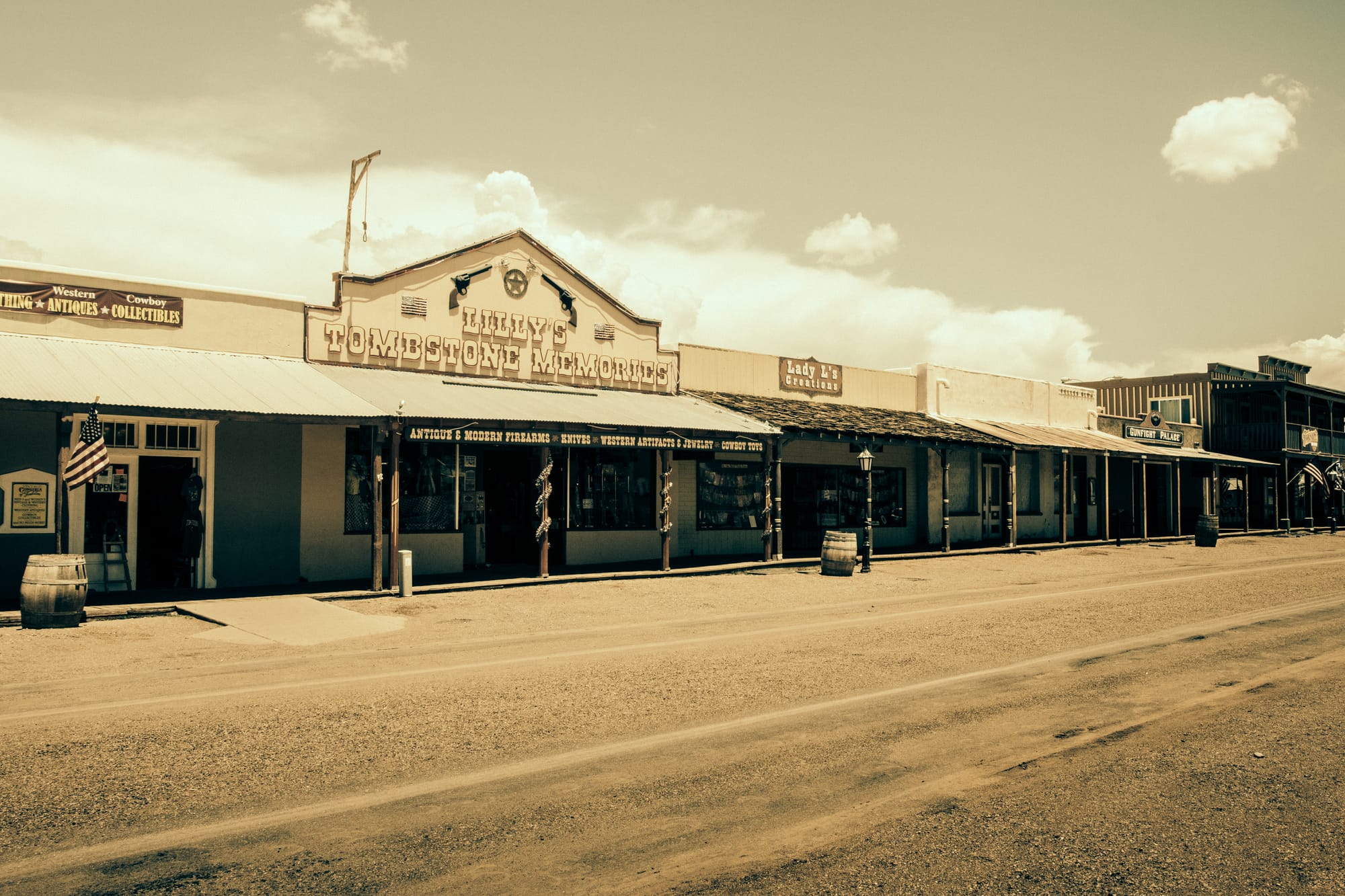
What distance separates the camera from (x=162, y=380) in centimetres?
1439

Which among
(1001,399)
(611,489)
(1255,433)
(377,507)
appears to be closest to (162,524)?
(377,507)

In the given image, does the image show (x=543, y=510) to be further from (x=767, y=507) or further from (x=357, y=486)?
(x=767, y=507)

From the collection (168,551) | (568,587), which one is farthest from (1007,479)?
(168,551)

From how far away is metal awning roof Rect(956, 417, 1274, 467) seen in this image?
29.6 metres

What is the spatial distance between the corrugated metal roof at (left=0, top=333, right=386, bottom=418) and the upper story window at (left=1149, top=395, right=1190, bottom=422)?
37299 mm

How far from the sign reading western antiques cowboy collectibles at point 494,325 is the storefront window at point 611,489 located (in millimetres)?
1604

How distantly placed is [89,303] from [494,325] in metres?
7.06

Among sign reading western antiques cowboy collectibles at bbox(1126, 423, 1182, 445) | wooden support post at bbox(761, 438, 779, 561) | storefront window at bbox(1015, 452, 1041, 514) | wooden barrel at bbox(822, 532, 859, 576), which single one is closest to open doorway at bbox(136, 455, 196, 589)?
wooden support post at bbox(761, 438, 779, 561)

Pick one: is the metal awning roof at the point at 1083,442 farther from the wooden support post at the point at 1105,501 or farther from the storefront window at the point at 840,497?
the storefront window at the point at 840,497

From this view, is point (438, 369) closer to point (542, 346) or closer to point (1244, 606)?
point (542, 346)

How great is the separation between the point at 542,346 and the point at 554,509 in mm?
3474

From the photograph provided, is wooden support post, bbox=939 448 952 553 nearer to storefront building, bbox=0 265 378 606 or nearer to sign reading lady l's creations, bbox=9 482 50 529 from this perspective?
storefront building, bbox=0 265 378 606

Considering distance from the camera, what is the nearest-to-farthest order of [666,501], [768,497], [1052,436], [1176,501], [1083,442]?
[666,501], [768,497], [1052,436], [1083,442], [1176,501]

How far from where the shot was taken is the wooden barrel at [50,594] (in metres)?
12.1
